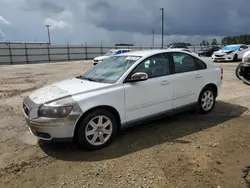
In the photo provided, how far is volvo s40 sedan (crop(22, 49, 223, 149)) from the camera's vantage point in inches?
141

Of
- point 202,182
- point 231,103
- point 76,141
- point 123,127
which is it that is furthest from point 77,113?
point 231,103

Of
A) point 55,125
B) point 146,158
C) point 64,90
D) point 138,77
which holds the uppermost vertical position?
point 138,77

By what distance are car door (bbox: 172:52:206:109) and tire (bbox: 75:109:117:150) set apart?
1.54 meters

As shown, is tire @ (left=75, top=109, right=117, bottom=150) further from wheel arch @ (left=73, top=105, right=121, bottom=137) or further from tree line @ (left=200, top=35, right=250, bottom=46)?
tree line @ (left=200, top=35, right=250, bottom=46)

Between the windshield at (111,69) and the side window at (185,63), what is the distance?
91cm

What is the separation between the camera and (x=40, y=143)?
13.8 feet

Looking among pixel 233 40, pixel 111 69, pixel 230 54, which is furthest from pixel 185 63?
pixel 233 40

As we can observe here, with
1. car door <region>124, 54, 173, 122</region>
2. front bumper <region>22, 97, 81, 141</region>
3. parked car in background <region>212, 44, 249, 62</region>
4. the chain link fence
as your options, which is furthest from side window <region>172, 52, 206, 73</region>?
the chain link fence

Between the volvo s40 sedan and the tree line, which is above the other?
the tree line

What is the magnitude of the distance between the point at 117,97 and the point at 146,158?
1076mm

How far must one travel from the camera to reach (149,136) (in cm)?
430

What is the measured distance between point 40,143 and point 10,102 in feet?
12.5

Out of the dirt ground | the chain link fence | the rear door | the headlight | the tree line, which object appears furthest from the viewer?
the tree line

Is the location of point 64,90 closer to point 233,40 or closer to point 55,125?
point 55,125
